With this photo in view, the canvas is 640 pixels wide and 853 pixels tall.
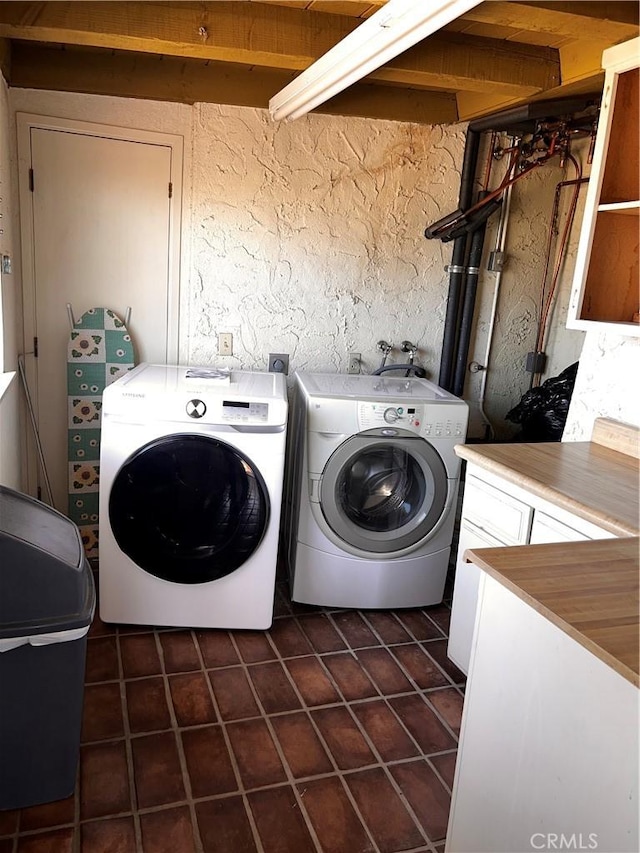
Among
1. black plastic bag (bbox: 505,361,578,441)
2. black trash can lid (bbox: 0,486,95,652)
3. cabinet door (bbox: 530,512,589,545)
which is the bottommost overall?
black trash can lid (bbox: 0,486,95,652)

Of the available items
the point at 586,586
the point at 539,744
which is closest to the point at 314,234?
the point at 586,586

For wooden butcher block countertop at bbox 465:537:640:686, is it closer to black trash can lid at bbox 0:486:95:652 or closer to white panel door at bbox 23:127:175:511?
black trash can lid at bbox 0:486:95:652

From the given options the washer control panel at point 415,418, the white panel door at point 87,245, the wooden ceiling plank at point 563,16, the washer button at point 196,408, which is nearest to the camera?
the wooden ceiling plank at point 563,16

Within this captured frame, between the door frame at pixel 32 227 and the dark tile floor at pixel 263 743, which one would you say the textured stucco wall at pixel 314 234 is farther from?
the dark tile floor at pixel 263 743

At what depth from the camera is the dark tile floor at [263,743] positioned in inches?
66.9

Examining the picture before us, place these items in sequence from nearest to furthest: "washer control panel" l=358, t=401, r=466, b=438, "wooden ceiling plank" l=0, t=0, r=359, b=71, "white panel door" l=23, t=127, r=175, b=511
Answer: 1. "wooden ceiling plank" l=0, t=0, r=359, b=71
2. "washer control panel" l=358, t=401, r=466, b=438
3. "white panel door" l=23, t=127, r=175, b=511

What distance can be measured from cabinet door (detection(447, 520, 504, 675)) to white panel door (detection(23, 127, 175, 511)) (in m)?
1.81

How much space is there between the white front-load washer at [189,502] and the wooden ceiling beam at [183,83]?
135 cm

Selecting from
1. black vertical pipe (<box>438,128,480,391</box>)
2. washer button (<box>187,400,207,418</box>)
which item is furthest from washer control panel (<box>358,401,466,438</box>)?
black vertical pipe (<box>438,128,480,391</box>)

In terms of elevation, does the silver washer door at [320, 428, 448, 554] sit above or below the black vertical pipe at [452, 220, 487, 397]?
below

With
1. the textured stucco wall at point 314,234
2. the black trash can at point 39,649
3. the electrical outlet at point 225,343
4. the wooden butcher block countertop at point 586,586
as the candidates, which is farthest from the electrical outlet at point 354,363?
the wooden butcher block countertop at point 586,586

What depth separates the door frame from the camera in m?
2.82

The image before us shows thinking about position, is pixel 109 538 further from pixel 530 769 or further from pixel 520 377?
pixel 520 377

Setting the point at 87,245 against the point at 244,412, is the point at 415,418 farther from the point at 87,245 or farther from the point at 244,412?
the point at 87,245
